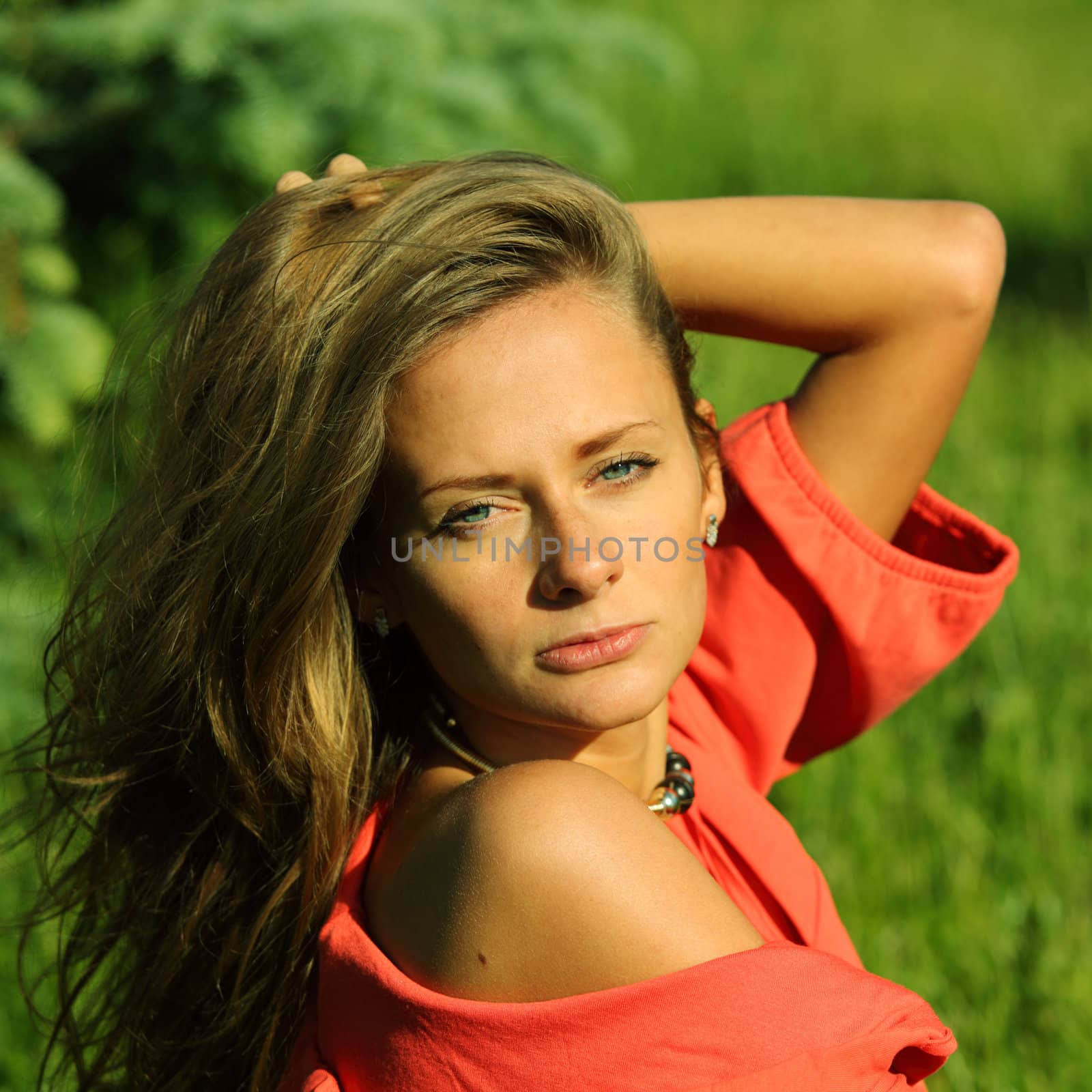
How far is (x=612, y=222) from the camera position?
1.85 m

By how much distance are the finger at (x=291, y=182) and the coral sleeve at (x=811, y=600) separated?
74 cm

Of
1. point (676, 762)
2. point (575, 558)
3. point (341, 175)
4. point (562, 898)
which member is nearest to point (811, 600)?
point (676, 762)

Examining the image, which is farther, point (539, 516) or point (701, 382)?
point (701, 382)

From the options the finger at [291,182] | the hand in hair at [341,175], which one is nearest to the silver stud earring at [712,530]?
the hand in hair at [341,175]

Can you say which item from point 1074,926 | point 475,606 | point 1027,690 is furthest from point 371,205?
point 1027,690

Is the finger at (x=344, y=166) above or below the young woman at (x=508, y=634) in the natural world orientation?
above

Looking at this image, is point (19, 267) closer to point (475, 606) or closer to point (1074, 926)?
point (475, 606)

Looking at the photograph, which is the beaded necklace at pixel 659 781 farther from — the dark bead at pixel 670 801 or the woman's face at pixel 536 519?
the woman's face at pixel 536 519

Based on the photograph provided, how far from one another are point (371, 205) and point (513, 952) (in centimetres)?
98

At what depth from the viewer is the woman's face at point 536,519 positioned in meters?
1.56

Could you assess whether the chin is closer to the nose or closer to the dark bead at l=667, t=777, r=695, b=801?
the nose

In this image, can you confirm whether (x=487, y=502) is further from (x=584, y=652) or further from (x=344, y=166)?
(x=344, y=166)

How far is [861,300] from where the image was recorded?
6.46 ft

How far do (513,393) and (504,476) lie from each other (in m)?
0.10
